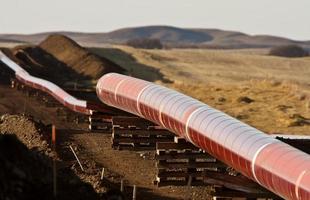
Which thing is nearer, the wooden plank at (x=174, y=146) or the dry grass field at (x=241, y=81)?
the wooden plank at (x=174, y=146)

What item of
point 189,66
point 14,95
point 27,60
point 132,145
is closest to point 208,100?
point 14,95

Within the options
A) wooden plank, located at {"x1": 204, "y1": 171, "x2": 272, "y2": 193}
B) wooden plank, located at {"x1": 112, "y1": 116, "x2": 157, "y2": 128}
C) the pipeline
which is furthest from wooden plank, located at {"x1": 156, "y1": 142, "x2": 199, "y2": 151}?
the pipeline

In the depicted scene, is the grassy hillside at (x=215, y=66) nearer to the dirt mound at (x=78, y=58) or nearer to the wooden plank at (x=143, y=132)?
the dirt mound at (x=78, y=58)

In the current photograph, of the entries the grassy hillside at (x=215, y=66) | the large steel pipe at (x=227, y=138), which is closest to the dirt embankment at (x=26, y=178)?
the large steel pipe at (x=227, y=138)

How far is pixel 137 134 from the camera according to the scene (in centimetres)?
3281

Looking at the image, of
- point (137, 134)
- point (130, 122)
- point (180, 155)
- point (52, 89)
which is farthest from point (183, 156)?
point (52, 89)

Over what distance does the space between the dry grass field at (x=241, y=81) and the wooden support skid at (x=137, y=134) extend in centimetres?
1541

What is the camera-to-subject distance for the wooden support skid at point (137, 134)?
3281cm

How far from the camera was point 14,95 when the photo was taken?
58188mm

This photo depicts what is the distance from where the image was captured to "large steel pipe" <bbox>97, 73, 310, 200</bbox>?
20188mm

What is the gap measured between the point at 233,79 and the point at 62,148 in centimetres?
5903

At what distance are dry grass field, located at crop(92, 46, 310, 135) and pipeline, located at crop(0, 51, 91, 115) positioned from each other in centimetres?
1274

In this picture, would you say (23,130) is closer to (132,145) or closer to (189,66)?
(132,145)

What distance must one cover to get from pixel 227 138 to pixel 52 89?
33.1 metres
